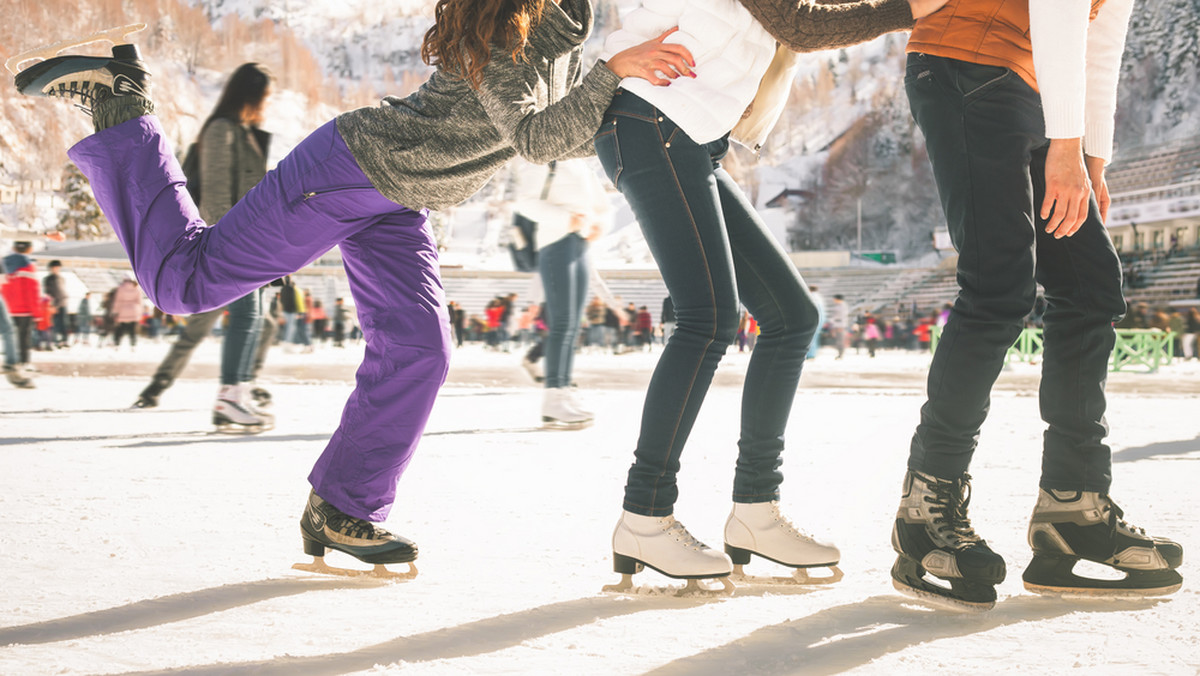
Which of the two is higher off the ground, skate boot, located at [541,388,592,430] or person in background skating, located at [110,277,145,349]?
person in background skating, located at [110,277,145,349]

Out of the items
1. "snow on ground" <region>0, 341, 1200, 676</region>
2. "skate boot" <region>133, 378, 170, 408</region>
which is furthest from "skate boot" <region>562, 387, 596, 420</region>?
"skate boot" <region>133, 378, 170, 408</region>

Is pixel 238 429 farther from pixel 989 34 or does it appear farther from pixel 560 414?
pixel 989 34

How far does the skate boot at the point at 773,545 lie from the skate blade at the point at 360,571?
59 centimetres

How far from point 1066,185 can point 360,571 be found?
1392 millimetres

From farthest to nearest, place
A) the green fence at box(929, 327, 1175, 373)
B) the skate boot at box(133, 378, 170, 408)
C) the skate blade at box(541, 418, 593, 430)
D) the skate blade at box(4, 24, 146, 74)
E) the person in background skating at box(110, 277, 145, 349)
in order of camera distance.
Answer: the person in background skating at box(110, 277, 145, 349) → the green fence at box(929, 327, 1175, 373) → the skate boot at box(133, 378, 170, 408) → the skate blade at box(541, 418, 593, 430) → the skate blade at box(4, 24, 146, 74)

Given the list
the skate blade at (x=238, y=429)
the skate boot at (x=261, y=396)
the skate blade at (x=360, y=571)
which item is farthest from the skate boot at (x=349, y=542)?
the skate boot at (x=261, y=396)

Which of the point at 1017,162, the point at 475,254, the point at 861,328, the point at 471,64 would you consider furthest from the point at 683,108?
the point at 475,254

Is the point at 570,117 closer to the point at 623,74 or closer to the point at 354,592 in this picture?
the point at 623,74

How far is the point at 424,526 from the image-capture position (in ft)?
6.65

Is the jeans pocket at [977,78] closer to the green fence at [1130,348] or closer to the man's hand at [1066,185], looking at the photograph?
the man's hand at [1066,185]

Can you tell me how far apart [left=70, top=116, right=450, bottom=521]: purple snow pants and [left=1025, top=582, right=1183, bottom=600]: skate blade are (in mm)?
1140

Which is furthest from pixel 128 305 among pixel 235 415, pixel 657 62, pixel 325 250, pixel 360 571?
pixel 657 62

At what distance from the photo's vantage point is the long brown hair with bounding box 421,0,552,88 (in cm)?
147

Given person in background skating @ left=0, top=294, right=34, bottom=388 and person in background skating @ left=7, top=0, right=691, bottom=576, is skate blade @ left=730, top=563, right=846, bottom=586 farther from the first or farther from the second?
person in background skating @ left=0, top=294, right=34, bottom=388
